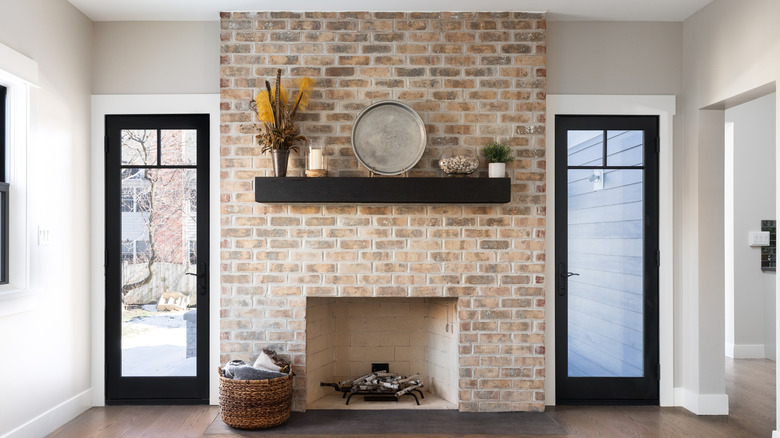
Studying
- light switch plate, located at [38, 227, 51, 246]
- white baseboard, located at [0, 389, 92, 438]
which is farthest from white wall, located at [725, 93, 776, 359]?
light switch plate, located at [38, 227, 51, 246]

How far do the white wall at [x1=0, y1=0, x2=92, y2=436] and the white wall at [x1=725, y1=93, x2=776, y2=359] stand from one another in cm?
554

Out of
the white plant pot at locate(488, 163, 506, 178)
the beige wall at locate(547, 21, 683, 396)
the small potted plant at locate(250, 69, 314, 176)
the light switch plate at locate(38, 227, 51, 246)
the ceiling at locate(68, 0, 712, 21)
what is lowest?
the light switch plate at locate(38, 227, 51, 246)

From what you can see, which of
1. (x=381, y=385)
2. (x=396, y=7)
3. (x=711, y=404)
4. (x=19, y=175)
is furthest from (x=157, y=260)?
(x=711, y=404)

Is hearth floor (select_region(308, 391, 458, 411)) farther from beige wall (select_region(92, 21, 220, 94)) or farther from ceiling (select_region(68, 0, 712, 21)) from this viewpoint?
ceiling (select_region(68, 0, 712, 21))

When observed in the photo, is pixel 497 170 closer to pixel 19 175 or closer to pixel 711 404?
pixel 711 404

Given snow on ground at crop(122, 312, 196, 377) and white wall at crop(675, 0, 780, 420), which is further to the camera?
snow on ground at crop(122, 312, 196, 377)

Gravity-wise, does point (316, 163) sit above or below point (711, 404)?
above

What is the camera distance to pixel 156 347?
3.76m

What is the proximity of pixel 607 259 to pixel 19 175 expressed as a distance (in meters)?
3.68

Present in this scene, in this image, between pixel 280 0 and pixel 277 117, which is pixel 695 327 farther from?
pixel 280 0

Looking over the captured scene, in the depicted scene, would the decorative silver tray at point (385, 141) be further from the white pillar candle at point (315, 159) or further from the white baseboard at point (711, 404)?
the white baseboard at point (711, 404)

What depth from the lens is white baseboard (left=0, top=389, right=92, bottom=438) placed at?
3.01m

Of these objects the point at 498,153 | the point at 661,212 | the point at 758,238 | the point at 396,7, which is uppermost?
the point at 396,7

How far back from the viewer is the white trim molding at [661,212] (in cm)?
371
